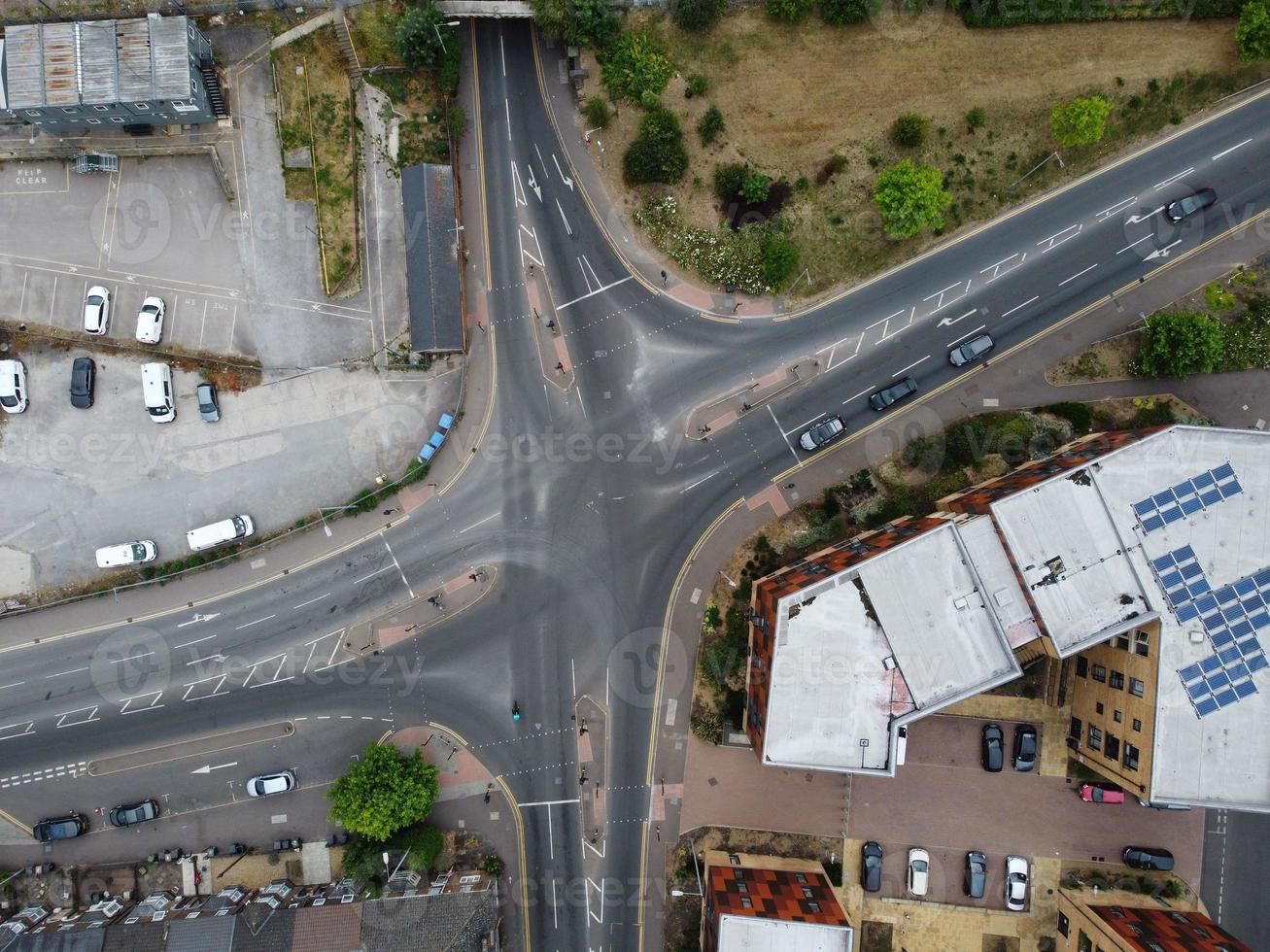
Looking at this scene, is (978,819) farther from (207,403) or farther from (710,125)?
(207,403)

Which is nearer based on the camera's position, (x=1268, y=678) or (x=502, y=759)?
(x=1268, y=678)

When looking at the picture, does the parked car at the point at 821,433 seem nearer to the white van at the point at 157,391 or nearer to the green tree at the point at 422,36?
the green tree at the point at 422,36

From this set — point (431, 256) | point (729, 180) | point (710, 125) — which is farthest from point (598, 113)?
point (431, 256)

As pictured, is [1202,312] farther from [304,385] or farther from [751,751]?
[304,385]

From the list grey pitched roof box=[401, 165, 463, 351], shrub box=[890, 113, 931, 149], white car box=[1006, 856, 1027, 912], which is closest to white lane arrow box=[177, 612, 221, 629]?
grey pitched roof box=[401, 165, 463, 351]

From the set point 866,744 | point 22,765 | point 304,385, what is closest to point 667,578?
point 866,744

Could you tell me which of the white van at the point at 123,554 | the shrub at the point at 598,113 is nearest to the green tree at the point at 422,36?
the shrub at the point at 598,113
